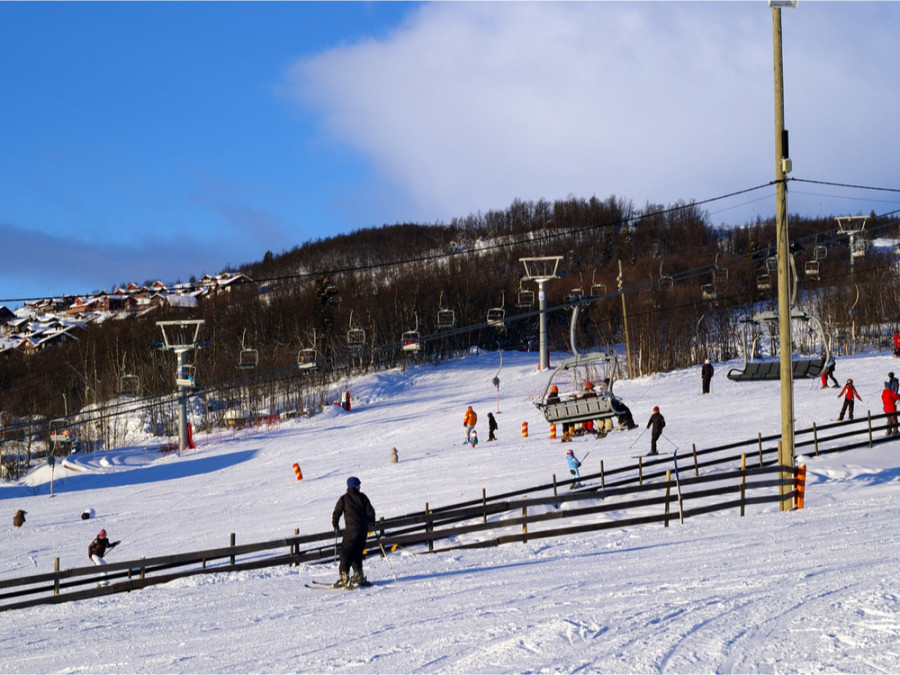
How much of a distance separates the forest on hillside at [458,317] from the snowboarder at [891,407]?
19.8 meters

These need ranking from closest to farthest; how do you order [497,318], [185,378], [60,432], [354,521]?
1. [354,521]
2. [185,378]
3. [60,432]
4. [497,318]

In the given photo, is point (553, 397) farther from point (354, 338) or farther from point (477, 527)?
point (354, 338)

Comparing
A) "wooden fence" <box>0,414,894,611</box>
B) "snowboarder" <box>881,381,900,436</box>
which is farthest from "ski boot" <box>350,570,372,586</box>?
"snowboarder" <box>881,381,900,436</box>

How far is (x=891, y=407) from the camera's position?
26.2 m

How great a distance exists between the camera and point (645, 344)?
231 ft

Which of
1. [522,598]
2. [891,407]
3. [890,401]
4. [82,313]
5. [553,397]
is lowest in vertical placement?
[522,598]

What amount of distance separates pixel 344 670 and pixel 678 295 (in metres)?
81.3

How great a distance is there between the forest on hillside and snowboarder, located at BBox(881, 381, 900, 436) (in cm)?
1976

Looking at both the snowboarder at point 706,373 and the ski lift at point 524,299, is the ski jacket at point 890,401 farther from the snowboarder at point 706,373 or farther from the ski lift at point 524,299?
the ski lift at point 524,299

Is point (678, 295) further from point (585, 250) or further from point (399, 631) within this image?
point (399, 631)

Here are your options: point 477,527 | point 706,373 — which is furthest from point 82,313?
point 477,527

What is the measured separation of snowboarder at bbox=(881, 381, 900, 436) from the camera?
83.8 ft

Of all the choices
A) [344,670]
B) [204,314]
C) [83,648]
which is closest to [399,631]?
[344,670]

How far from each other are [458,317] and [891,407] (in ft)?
240
